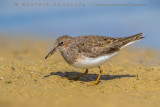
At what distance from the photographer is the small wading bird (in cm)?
825

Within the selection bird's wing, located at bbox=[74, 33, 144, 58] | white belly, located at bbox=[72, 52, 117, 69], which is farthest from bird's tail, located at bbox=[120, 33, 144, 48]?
white belly, located at bbox=[72, 52, 117, 69]

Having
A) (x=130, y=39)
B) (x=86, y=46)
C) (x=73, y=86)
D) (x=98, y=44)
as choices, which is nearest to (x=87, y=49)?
(x=86, y=46)

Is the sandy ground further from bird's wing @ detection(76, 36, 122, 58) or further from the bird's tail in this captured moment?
the bird's tail

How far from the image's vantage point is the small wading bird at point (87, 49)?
825 centimetres

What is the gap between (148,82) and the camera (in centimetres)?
975

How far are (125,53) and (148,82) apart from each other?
6754 millimetres

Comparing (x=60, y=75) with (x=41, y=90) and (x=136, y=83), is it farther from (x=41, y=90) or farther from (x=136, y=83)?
(x=136, y=83)

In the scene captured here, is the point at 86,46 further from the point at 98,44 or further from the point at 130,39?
the point at 130,39

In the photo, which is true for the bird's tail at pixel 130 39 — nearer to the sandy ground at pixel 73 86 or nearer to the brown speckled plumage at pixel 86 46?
the brown speckled plumage at pixel 86 46

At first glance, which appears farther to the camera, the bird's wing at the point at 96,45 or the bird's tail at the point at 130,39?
the bird's tail at the point at 130,39

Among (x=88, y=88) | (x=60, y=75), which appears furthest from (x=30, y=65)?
(x=88, y=88)

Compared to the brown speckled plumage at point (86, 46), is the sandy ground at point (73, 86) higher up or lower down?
lower down

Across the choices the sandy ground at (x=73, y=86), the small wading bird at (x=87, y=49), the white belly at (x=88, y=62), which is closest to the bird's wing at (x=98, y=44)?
the small wading bird at (x=87, y=49)

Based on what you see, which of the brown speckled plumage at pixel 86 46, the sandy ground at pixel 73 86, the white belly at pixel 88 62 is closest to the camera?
the sandy ground at pixel 73 86
